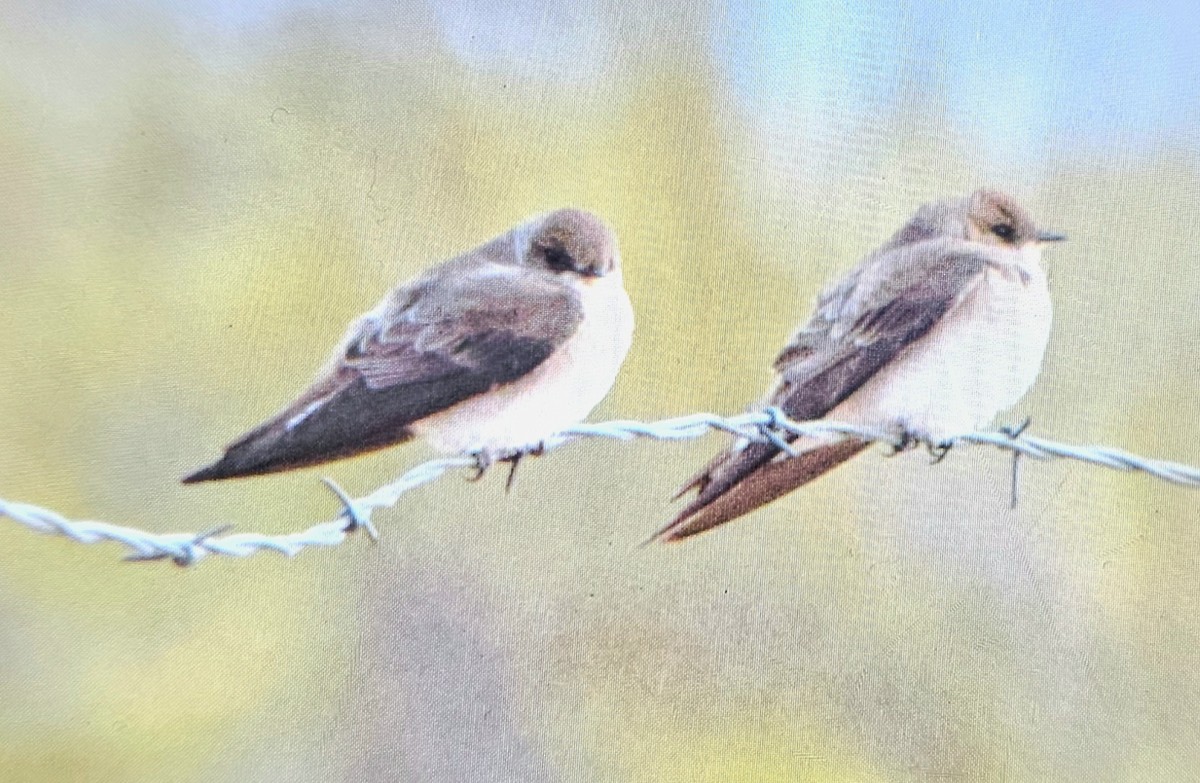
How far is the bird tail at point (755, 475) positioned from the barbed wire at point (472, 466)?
0.9 inches

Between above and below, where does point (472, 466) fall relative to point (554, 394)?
below

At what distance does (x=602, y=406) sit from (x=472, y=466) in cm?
23

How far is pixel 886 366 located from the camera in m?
1.79

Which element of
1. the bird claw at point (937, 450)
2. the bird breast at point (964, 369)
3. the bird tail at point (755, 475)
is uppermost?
the bird breast at point (964, 369)

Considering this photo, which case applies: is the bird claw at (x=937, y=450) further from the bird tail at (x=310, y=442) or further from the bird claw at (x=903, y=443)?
the bird tail at (x=310, y=442)

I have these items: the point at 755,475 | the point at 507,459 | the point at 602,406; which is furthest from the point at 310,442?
the point at 755,475

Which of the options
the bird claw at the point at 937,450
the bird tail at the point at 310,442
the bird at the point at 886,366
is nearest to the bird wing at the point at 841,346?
the bird at the point at 886,366

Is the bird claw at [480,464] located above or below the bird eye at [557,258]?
below

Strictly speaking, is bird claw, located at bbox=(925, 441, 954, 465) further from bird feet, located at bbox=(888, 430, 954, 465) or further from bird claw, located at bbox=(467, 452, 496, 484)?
bird claw, located at bbox=(467, 452, 496, 484)

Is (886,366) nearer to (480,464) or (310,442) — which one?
(480,464)

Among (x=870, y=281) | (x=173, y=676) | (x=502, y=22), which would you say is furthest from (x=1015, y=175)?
(x=173, y=676)

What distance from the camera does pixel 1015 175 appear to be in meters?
1.85

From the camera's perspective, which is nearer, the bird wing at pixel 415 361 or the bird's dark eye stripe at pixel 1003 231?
the bird wing at pixel 415 361

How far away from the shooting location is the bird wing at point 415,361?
1.71 metres
